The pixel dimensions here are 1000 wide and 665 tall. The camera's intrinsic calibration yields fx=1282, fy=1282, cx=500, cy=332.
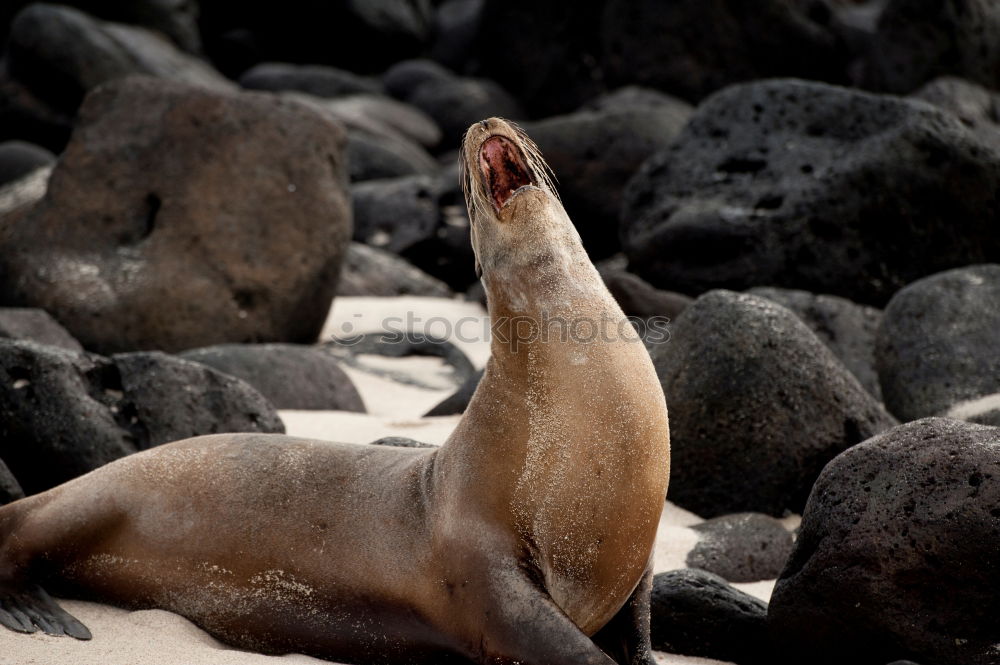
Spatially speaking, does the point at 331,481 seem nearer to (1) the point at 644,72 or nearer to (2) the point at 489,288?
(2) the point at 489,288

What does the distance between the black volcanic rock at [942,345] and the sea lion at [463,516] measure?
3.75 meters

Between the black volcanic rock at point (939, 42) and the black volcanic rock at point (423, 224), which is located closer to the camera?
the black volcanic rock at point (423, 224)

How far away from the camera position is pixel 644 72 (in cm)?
2227

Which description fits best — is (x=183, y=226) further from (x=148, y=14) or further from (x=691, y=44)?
(x=148, y=14)

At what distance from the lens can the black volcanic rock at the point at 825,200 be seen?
10.0 m

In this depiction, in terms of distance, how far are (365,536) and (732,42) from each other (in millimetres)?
18908

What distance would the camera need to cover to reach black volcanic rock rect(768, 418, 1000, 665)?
371 cm

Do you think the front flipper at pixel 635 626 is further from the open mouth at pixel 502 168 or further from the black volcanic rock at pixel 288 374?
the black volcanic rock at pixel 288 374

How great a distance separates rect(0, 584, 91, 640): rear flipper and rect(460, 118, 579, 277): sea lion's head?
5.42 feet

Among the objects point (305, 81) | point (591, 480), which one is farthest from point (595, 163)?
point (305, 81)

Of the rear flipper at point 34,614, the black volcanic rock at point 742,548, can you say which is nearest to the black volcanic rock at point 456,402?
the black volcanic rock at point 742,548

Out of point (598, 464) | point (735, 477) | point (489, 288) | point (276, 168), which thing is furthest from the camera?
point (276, 168)

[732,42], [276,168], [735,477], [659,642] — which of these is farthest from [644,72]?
[659,642]

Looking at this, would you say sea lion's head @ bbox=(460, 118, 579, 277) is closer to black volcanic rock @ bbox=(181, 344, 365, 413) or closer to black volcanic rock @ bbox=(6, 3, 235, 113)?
black volcanic rock @ bbox=(181, 344, 365, 413)
